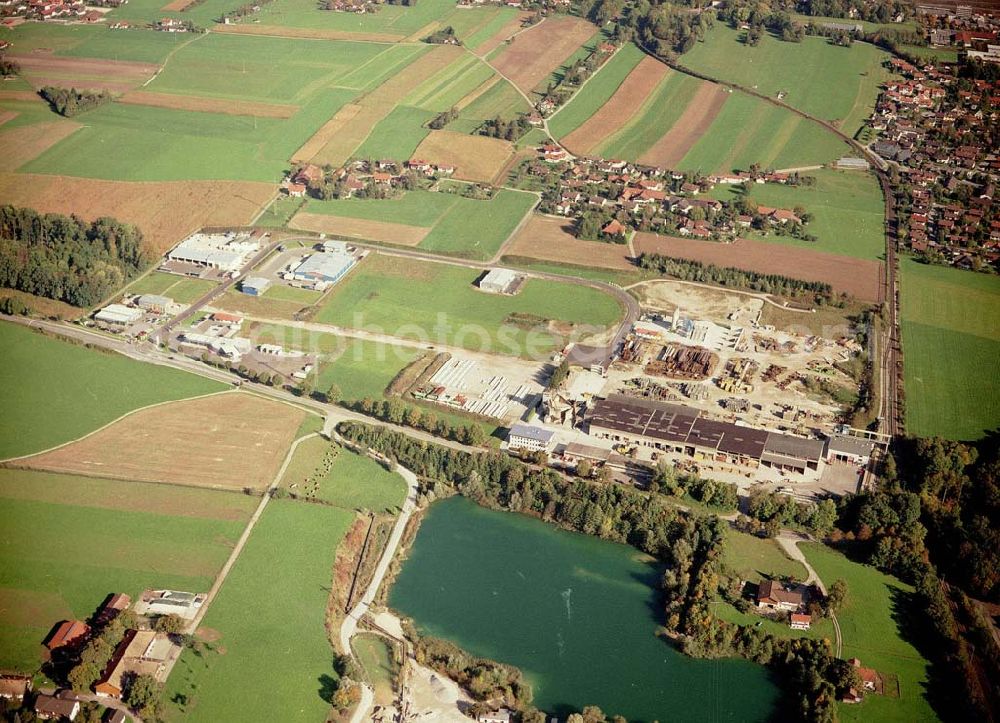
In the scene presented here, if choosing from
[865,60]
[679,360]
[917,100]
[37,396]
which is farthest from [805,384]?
[865,60]

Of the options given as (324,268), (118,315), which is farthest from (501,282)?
(118,315)

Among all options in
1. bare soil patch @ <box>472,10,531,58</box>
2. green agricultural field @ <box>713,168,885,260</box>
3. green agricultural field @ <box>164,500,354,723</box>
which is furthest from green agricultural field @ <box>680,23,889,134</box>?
green agricultural field @ <box>164,500,354,723</box>

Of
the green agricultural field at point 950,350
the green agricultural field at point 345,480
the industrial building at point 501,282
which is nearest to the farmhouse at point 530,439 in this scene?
the green agricultural field at point 345,480

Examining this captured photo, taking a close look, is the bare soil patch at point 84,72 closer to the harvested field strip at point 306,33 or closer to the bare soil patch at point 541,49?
the harvested field strip at point 306,33

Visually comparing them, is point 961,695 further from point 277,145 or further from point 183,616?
point 277,145

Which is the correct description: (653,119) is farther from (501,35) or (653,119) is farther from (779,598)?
(779,598)

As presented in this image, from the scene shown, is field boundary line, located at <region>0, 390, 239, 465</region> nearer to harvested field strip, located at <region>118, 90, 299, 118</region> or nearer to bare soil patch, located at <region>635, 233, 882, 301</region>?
bare soil patch, located at <region>635, 233, 882, 301</region>

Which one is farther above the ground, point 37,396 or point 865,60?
point 865,60
